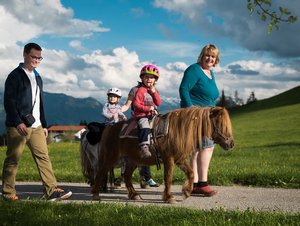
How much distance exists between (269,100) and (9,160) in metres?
89.2

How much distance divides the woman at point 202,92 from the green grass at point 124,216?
2099 millimetres

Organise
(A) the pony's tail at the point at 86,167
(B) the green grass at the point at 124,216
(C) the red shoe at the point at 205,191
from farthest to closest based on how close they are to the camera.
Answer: (A) the pony's tail at the point at 86,167 → (C) the red shoe at the point at 205,191 → (B) the green grass at the point at 124,216

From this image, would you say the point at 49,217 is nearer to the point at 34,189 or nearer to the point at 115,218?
the point at 115,218

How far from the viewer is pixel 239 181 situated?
33.7 feet

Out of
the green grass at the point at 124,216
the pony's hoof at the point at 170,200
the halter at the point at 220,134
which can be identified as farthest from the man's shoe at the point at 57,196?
the halter at the point at 220,134

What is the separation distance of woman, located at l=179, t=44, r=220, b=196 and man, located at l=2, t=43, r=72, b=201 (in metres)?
2.50

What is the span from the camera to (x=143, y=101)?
8.45 m

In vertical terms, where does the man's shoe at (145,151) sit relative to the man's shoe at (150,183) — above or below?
above

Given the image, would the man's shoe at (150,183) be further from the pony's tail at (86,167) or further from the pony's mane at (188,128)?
the pony's mane at (188,128)

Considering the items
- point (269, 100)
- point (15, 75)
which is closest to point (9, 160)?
point (15, 75)

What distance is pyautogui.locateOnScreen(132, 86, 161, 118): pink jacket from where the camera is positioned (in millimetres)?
8375

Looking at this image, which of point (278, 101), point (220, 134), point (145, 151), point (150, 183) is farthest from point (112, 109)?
point (278, 101)

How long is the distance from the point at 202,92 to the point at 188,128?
1329mm

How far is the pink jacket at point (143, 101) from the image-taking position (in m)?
8.38
